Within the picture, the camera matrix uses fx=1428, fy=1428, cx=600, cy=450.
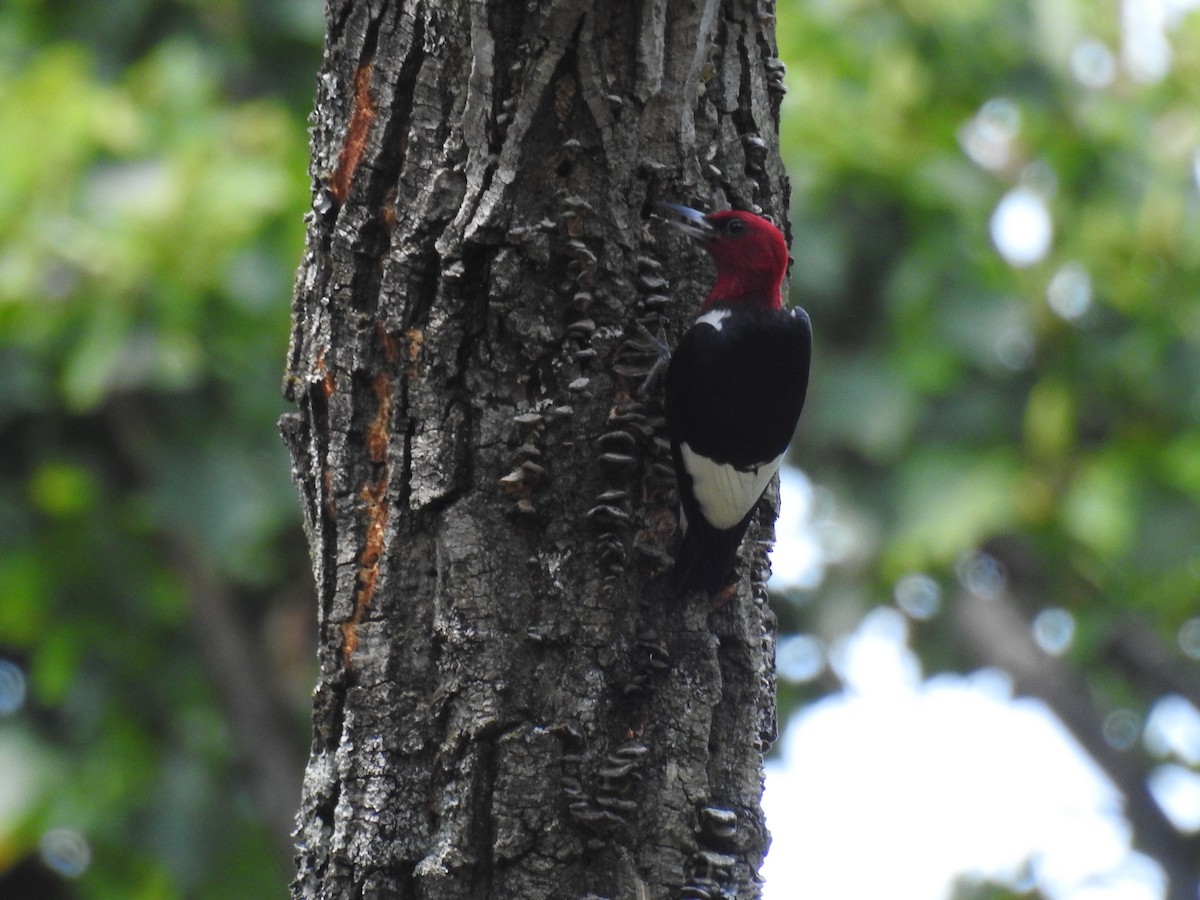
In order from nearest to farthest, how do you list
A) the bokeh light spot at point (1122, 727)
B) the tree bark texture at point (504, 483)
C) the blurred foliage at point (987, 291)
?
the tree bark texture at point (504, 483)
the blurred foliage at point (987, 291)
the bokeh light spot at point (1122, 727)

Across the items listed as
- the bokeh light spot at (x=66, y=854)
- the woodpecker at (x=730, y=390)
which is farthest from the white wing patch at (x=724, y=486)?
the bokeh light spot at (x=66, y=854)

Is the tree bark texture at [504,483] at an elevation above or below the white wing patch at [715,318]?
below

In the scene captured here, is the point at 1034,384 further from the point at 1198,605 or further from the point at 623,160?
the point at 623,160

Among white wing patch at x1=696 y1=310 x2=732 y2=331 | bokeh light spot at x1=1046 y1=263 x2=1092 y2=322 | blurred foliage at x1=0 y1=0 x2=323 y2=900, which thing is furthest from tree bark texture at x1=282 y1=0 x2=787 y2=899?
bokeh light spot at x1=1046 y1=263 x2=1092 y2=322

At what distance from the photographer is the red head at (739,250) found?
2.39 m

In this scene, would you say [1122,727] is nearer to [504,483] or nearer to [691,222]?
[691,222]

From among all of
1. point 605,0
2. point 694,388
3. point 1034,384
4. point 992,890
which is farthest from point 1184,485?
point 605,0

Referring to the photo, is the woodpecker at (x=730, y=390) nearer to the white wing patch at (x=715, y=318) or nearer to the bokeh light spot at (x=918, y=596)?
the white wing patch at (x=715, y=318)

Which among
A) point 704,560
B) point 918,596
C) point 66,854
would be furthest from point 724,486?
→ point 918,596

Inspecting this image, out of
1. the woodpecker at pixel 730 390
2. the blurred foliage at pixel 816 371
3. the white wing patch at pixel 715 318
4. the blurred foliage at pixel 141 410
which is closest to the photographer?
the woodpecker at pixel 730 390

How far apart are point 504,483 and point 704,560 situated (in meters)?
0.36

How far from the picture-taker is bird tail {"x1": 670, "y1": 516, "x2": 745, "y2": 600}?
2.24 metres

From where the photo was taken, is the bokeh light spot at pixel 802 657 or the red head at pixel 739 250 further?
the bokeh light spot at pixel 802 657

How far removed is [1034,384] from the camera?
6.70 m
